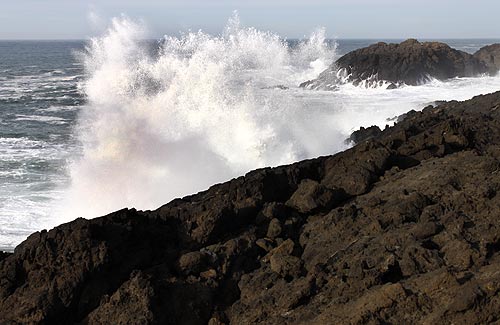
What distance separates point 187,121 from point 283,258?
15814 mm

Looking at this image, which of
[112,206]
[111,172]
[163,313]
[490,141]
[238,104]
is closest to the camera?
[163,313]

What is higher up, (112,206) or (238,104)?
(238,104)

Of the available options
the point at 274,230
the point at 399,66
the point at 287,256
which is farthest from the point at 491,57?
the point at 287,256

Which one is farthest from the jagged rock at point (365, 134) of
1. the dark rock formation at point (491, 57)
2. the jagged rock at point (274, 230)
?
the dark rock formation at point (491, 57)

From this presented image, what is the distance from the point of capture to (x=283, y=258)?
627 centimetres

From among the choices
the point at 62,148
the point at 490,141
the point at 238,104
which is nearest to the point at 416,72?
the point at 238,104

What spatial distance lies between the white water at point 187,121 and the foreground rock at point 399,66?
6.84 feet

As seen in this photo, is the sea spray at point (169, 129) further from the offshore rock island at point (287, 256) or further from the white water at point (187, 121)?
the offshore rock island at point (287, 256)

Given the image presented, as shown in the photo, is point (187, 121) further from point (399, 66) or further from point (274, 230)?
point (399, 66)

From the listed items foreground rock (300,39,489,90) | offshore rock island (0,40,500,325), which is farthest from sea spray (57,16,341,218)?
foreground rock (300,39,489,90)

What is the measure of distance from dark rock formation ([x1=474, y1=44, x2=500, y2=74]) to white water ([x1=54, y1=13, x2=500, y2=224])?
6693 mm

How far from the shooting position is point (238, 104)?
75.3 ft

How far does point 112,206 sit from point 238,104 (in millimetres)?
9261

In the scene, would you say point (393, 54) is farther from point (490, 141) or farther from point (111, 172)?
point (490, 141)
